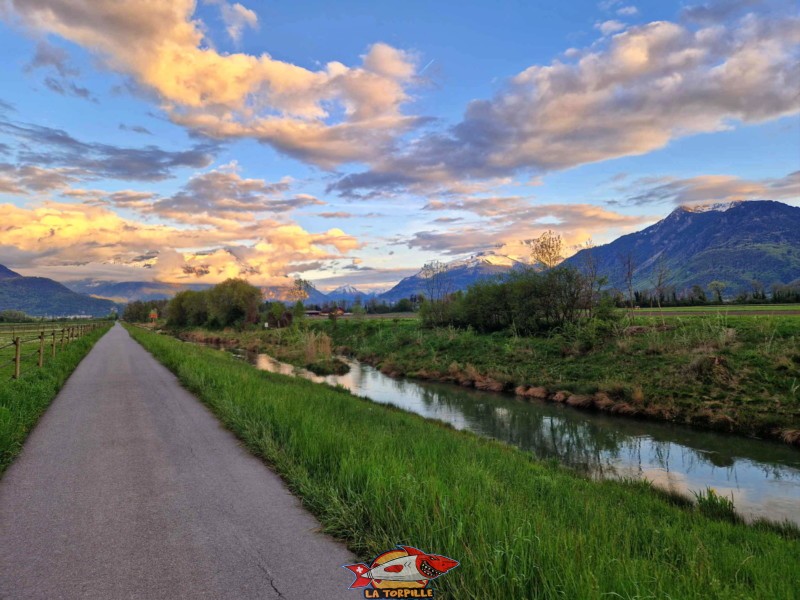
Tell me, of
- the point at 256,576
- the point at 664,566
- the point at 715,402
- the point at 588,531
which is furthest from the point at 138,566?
the point at 715,402

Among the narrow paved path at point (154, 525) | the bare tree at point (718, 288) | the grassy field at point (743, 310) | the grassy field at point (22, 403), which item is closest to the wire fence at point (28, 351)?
the grassy field at point (22, 403)

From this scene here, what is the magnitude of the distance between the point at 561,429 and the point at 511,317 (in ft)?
70.7

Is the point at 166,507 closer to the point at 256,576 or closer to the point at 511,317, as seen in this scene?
the point at 256,576

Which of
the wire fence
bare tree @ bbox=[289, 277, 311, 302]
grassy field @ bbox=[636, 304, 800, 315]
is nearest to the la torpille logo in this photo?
the wire fence

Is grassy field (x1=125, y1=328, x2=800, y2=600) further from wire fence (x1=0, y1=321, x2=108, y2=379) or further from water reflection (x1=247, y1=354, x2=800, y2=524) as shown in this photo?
wire fence (x1=0, y1=321, x2=108, y2=379)

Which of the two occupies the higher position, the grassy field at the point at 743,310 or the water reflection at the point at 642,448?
the grassy field at the point at 743,310

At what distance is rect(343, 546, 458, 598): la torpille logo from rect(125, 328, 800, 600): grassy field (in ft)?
0.48

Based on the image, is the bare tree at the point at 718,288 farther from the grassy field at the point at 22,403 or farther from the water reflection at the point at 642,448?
the grassy field at the point at 22,403

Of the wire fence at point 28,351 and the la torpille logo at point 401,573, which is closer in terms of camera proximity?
the la torpille logo at point 401,573

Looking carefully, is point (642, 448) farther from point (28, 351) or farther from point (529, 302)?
point (28, 351)

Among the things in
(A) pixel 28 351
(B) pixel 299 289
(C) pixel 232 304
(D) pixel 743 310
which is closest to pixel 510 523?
(A) pixel 28 351

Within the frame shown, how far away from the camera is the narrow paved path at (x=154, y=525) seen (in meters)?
4.36

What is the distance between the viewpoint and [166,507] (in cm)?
619

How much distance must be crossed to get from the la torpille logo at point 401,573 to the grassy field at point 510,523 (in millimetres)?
148
